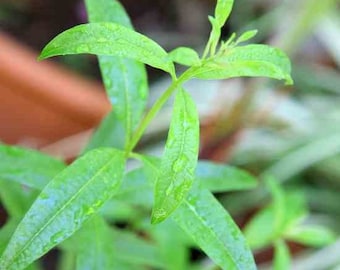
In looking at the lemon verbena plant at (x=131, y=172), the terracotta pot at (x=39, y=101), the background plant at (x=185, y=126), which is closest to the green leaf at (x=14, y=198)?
the lemon verbena plant at (x=131, y=172)

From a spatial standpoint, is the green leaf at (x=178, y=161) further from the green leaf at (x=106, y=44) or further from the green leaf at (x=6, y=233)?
the green leaf at (x=6, y=233)

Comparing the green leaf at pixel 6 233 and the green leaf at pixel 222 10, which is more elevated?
the green leaf at pixel 222 10

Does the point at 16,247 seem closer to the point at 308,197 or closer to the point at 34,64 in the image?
the point at 34,64

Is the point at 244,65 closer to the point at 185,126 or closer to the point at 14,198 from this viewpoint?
the point at 185,126

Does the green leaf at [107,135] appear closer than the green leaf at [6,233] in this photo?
No

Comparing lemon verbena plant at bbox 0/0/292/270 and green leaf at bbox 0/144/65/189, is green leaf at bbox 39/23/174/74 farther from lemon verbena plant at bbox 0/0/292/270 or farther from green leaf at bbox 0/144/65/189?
green leaf at bbox 0/144/65/189

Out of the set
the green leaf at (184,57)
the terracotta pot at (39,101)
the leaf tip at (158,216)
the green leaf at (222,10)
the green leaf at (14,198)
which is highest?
the terracotta pot at (39,101)
